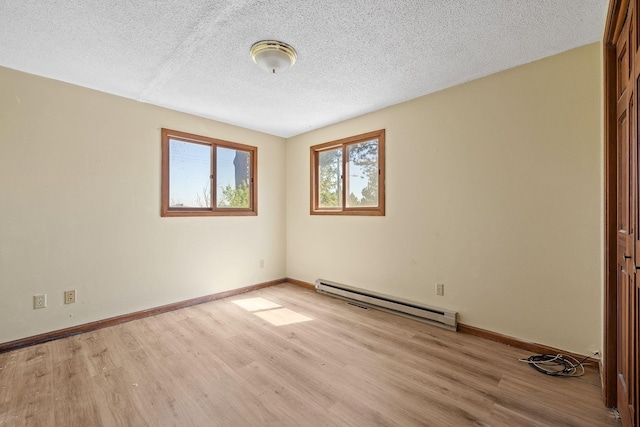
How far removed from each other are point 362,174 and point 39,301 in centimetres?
355

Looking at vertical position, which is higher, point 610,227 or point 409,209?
point 409,209

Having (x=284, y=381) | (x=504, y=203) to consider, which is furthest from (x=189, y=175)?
(x=504, y=203)

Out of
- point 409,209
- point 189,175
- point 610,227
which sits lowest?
point 610,227

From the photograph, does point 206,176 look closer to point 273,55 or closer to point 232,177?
point 232,177

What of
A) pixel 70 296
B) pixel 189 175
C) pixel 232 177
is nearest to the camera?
pixel 70 296

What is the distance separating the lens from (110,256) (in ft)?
9.49

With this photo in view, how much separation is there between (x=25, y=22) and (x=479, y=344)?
415cm

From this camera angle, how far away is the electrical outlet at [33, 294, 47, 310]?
249 cm

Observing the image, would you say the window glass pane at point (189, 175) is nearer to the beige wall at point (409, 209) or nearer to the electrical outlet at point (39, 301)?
the beige wall at point (409, 209)

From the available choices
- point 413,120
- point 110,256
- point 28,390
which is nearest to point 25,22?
point 110,256

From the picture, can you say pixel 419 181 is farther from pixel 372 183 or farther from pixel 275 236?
pixel 275 236

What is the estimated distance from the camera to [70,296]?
8.71 feet

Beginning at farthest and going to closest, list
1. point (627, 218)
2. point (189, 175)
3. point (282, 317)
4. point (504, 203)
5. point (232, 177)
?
point (232, 177) → point (189, 175) → point (282, 317) → point (504, 203) → point (627, 218)

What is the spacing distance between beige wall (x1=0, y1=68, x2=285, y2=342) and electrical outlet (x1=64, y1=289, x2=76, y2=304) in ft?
0.14
